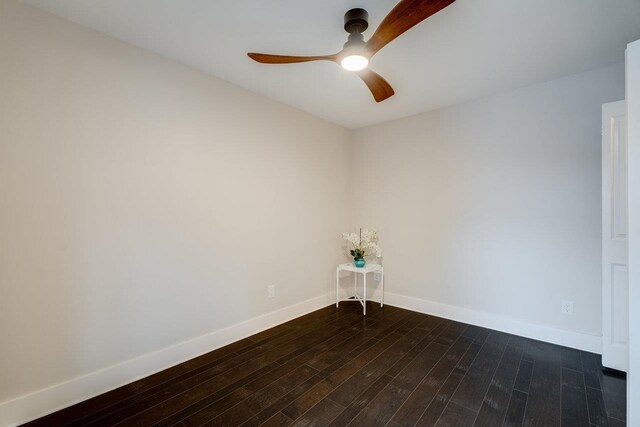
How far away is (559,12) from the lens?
167cm

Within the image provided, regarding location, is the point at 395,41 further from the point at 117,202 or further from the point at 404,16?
the point at 117,202

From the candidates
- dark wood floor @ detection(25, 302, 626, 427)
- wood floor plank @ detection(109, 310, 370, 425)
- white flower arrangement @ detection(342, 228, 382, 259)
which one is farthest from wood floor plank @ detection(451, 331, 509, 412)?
white flower arrangement @ detection(342, 228, 382, 259)

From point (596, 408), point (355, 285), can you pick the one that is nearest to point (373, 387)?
point (596, 408)

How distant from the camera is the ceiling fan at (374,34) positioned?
130 cm

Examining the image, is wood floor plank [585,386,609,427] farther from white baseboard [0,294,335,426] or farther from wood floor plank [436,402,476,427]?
white baseboard [0,294,335,426]

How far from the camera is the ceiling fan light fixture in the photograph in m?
1.68

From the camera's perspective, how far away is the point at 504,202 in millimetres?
2762

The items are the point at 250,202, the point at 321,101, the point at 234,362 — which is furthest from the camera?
the point at 321,101

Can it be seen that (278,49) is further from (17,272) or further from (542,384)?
(542,384)

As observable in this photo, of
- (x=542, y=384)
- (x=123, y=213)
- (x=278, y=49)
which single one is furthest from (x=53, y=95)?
(x=542, y=384)

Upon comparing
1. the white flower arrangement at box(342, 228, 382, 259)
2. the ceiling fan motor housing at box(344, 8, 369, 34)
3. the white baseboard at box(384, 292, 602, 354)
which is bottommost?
the white baseboard at box(384, 292, 602, 354)

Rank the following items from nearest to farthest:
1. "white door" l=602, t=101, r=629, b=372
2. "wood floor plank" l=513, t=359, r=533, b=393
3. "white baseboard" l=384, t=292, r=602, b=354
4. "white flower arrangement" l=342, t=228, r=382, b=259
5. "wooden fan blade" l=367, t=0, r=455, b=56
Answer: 1. "wooden fan blade" l=367, t=0, r=455, b=56
2. "wood floor plank" l=513, t=359, r=533, b=393
3. "white door" l=602, t=101, r=629, b=372
4. "white baseboard" l=384, t=292, r=602, b=354
5. "white flower arrangement" l=342, t=228, r=382, b=259

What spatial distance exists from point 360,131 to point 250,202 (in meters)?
2.00

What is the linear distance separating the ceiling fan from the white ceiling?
10 centimetres
